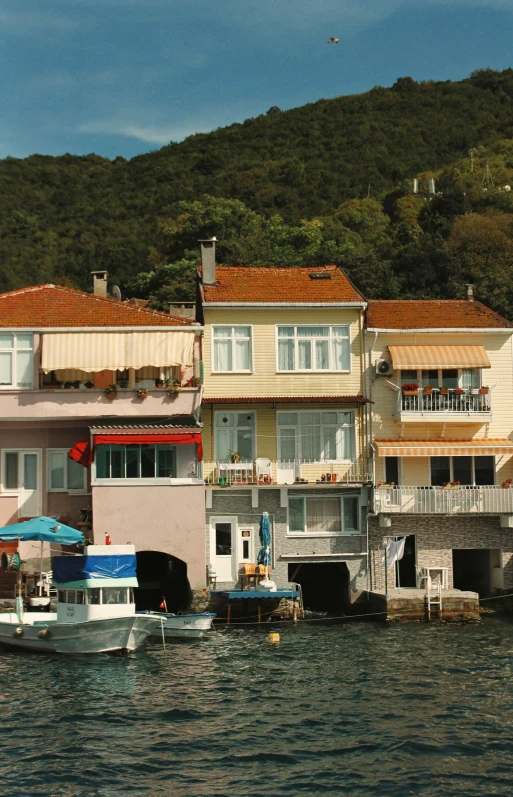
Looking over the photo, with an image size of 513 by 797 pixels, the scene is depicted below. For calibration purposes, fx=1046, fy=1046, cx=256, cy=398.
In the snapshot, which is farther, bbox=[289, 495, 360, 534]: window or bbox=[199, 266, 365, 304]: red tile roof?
bbox=[199, 266, 365, 304]: red tile roof

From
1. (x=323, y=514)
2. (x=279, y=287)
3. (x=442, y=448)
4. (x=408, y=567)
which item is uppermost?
(x=279, y=287)

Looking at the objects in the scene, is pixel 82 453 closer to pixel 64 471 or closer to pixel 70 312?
pixel 64 471

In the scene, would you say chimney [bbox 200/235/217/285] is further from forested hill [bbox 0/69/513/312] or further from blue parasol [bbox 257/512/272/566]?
forested hill [bbox 0/69/513/312]

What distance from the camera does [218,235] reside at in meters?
88.5

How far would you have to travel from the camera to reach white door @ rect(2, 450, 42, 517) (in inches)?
1699

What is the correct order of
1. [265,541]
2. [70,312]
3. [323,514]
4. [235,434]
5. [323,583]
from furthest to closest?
1. [323,583]
2. [235,434]
3. [323,514]
4. [70,312]
5. [265,541]

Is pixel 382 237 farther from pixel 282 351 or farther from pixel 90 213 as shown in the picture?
pixel 282 351

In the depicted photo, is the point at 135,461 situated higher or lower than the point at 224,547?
higher

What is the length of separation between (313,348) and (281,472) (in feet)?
18.3

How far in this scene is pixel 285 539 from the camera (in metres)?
43.7

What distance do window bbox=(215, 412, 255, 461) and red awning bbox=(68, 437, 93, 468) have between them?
5.66 m

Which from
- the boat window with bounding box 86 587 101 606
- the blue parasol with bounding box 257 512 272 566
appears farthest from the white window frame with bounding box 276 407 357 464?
the boat window with bounding box 86 587 101 606

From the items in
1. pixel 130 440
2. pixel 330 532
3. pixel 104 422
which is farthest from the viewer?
pixel 330 532

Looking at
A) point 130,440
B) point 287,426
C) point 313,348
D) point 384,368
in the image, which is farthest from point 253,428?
point 384,368
